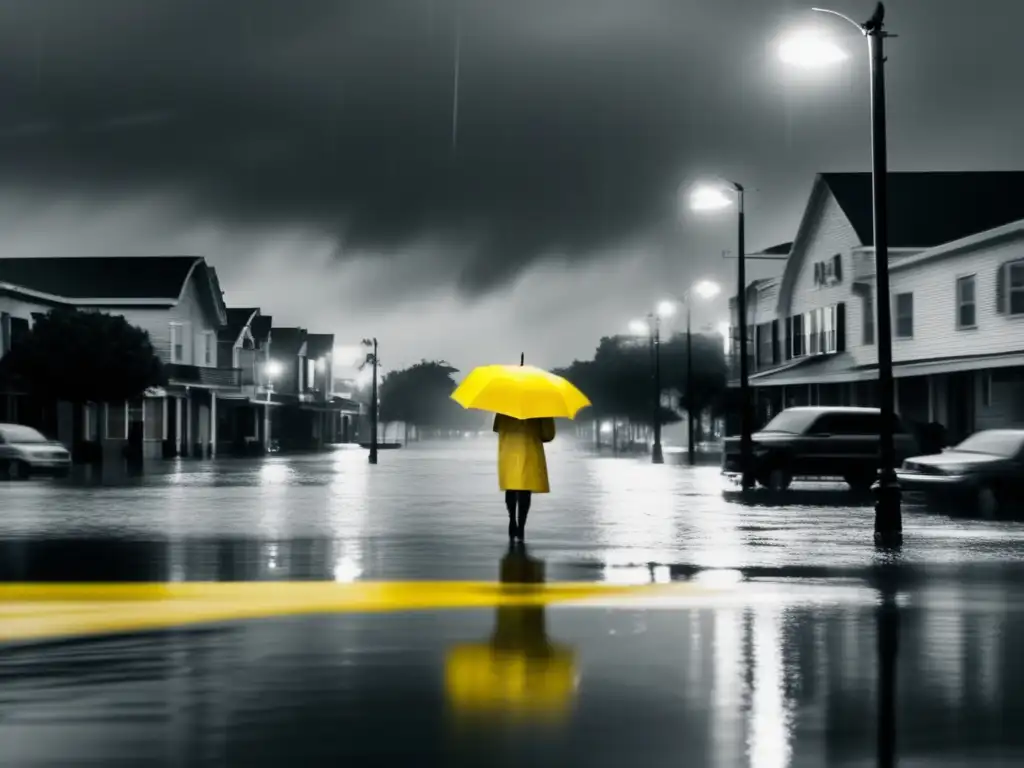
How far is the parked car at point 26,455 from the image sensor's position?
43000 mm

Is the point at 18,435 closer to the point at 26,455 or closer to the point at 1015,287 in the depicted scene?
the point at 26,455

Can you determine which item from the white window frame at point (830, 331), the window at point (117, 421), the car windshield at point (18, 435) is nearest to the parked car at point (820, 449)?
the car windshield at point (18, 435)

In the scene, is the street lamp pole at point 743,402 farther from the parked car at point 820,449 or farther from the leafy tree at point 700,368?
the leafy tree at point 700,368

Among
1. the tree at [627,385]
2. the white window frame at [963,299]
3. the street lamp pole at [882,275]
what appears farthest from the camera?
the tree at [627,385]

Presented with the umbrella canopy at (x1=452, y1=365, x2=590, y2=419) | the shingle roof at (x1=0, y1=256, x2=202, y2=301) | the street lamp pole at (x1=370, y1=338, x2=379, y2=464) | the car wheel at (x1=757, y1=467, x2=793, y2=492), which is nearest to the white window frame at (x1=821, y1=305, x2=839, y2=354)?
the street lamp pole at (x1=370, y1=338, x2=379, y2=464)

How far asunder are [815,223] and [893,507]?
42.3 m

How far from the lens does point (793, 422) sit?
36031 millimetres

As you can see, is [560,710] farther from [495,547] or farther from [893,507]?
[893,507]

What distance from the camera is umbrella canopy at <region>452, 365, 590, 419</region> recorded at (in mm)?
17938

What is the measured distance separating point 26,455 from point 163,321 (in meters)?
34.5

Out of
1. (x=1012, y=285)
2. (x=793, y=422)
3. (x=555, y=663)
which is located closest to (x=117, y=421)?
(x=1012, y=285)

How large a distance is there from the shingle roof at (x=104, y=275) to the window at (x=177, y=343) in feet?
5.88

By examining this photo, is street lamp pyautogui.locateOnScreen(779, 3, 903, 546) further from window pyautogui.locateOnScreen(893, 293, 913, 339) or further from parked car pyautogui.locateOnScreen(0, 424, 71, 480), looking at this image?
window pyautogui.locateOnScreen(893, 293, 913, 339)

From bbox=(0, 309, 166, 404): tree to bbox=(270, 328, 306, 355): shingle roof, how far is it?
50736 millimetres
